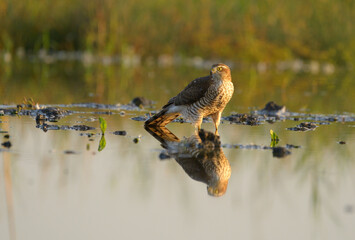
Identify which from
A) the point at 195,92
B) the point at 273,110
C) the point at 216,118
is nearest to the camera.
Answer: the point at 195,92

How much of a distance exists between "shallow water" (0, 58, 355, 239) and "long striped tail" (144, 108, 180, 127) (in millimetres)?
197

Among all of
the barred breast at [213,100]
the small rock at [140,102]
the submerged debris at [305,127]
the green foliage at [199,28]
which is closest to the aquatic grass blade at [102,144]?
the barred breast at [213,100]

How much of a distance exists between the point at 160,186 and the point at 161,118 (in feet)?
12.0

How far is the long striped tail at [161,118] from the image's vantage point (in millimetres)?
9562

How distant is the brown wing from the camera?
29.6 feet

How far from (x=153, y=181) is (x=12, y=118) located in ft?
14.4

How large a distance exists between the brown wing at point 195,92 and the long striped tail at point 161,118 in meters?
0.23

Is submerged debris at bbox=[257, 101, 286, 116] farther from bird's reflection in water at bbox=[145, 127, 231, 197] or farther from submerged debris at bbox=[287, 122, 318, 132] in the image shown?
bird's reflection in water at bbox=[145, 127, 231, 197]

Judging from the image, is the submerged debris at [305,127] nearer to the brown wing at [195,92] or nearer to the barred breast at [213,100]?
the barred breast at [213,100]

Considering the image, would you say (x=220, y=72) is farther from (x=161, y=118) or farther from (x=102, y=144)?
(x=102, y=144)

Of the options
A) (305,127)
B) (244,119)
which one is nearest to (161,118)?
(244,119)

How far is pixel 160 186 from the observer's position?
5.99 meters

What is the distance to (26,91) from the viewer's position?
13.8 m

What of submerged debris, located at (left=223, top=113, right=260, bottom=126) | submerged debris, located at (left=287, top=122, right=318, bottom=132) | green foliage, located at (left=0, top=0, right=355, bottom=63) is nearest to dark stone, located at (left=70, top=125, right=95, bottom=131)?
submerged debris, located at (left=223, top=113, right=260, bottom=126)
